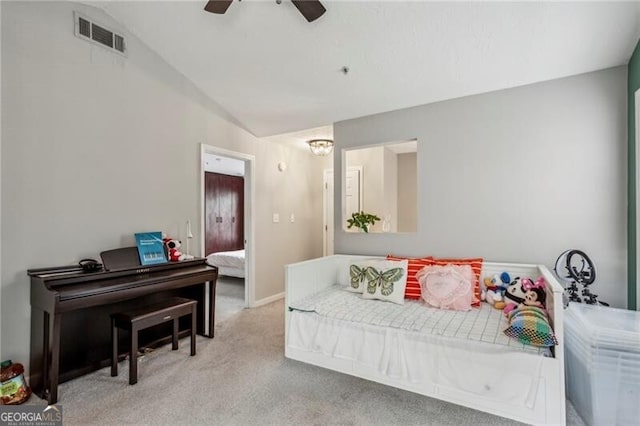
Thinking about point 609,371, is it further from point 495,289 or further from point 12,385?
point 12,385

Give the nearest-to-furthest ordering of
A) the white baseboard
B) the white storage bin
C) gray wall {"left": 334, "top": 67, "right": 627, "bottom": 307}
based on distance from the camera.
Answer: the white storage bin → gray wall {"left": 334, "top": 67, "right": 627, "bottom": 307} → the white baseboard

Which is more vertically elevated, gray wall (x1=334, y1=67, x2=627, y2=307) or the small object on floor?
gray wall (x1=334, y1=67, x2=627, y2=307)

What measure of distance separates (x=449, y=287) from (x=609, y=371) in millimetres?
1011

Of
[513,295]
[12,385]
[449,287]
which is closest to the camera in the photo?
[12,385]

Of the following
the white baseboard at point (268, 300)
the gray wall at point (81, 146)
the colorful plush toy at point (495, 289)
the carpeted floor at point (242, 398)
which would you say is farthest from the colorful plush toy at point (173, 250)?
the colorful plush toy at point (495, 289)

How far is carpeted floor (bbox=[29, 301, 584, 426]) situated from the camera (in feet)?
6.13

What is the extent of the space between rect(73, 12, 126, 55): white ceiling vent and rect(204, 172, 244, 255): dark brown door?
450cm

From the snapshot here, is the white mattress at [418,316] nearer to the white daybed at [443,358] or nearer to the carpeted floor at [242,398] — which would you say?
the white daybed at [443,358]

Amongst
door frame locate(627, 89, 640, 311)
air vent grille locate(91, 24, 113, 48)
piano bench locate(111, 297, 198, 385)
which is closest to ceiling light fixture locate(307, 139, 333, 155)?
air vent grille locate(91, 24, 113, 48)

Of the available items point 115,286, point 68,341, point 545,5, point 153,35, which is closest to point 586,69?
point 545,5

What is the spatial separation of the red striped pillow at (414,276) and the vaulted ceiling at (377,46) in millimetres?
1556

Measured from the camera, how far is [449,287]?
2527mm

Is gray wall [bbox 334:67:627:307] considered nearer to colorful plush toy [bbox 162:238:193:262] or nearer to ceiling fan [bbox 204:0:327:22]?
ceiling fan [bbox 204:0:327:22]

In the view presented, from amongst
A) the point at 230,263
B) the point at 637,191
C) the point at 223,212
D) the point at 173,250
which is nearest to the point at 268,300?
the point at 230,263
